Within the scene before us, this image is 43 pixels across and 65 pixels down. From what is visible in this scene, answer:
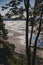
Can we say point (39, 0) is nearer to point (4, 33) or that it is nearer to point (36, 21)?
point (36, 21)

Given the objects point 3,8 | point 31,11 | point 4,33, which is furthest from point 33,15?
point 4,33

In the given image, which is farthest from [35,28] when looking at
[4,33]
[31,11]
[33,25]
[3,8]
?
[4,33]

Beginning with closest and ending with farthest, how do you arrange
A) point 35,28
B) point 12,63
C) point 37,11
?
point 37,11, point 35,28, point 12,63

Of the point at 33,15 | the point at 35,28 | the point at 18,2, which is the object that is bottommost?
the point at 35,28

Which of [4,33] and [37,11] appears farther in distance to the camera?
[4,33]

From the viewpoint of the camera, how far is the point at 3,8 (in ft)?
9.13

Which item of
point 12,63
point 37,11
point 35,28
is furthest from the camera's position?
point 12,63

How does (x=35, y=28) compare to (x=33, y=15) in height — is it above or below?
below

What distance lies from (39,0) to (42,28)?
0.41 m

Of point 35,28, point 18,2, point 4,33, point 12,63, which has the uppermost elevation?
point 18,2

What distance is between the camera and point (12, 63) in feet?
12.4

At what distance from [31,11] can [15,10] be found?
23cm

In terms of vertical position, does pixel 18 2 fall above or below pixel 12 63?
above

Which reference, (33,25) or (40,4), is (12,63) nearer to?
(33,25)
